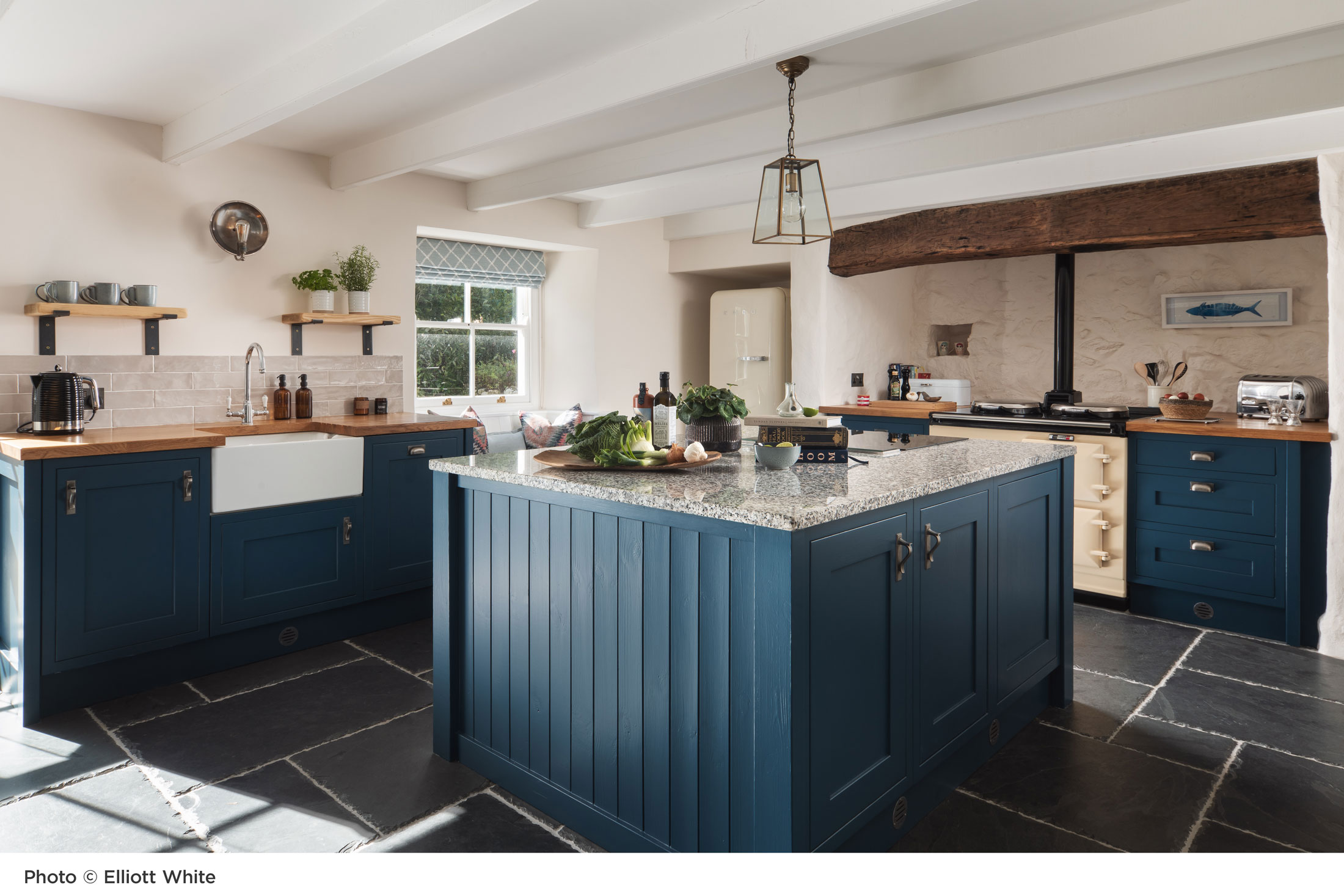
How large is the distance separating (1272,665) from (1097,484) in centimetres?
111

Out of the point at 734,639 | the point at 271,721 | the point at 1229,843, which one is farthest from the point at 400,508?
the point at 1229,843

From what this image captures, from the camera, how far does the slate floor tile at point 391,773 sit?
2275 mm

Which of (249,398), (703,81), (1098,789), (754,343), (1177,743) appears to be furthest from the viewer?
(754,343)

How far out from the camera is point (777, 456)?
2287 millimetres

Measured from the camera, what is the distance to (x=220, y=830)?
7.02 ft

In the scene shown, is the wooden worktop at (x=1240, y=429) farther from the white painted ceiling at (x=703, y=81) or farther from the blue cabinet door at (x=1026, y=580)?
the blue cabinet door at (x=1026, y=580)

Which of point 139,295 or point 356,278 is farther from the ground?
point 356,278

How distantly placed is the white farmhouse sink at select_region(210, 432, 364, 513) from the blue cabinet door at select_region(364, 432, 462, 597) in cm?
10

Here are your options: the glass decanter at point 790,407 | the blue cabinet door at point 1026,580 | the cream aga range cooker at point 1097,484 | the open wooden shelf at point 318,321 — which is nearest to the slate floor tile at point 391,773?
the glass decanter at point 790,407

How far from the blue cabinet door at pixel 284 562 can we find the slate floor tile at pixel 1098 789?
2.75 m

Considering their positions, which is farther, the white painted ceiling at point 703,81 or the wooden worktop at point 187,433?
the wooden worktop at point 187,433

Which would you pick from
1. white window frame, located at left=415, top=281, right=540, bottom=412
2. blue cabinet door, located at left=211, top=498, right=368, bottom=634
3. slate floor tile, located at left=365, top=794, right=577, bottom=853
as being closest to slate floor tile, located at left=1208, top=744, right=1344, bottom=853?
slate floor tile, located at left=365, top=794, right=577, bottom=853

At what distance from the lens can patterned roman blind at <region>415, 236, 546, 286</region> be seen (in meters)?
5.54

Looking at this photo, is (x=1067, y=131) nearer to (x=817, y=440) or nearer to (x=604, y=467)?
(x=817, y=440)
